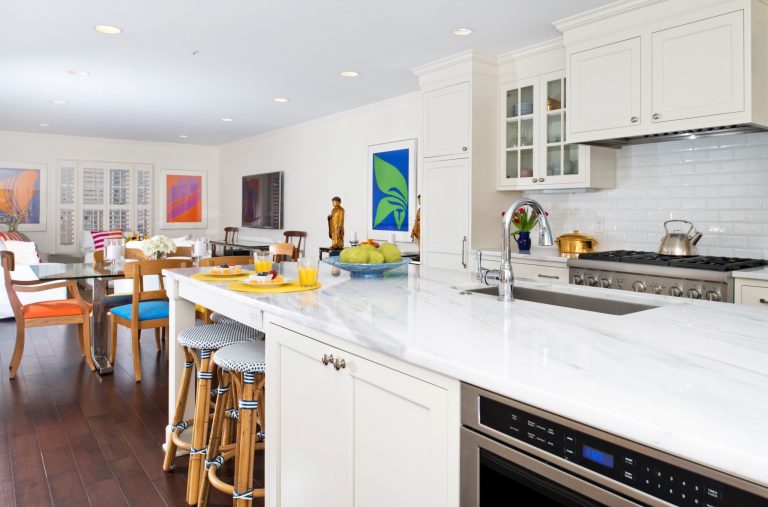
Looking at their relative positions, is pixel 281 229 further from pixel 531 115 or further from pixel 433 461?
pixel 433 461

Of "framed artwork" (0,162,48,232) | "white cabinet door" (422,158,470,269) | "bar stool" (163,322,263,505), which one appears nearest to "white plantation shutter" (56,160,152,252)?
"framed artwork" (0,162,48,232)

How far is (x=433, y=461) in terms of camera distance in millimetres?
1219

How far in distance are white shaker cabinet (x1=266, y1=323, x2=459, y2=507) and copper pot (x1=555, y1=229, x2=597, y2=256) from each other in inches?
119

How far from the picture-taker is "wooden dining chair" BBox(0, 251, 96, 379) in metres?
4.02

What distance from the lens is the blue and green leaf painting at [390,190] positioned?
6.22 meters

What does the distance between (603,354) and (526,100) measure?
3842mm

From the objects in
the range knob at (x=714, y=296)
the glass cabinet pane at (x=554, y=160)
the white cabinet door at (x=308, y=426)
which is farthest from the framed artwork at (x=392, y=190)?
the white cabinet door at (x=308, y=426)

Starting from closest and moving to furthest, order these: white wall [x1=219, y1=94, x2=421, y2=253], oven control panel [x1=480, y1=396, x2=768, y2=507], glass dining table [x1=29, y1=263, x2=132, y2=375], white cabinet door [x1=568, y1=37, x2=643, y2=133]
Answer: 1. oven control panel [x1=480, y1=396, x2=768, y2=507]
2. white cabinet door [x1=568, y1=37, x2=643, y2=133]
3. glass dining table [x1=29, y1=263, x2=132, y2=375]
4. white wall [x1=219, y1=94, x2=421, y2=253]

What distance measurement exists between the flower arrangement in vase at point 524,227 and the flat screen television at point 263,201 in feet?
15.4

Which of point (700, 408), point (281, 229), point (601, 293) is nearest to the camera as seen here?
point (700, 408)

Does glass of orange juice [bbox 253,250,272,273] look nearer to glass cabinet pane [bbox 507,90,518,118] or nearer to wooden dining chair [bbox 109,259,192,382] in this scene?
wooden dining chair [bbox 109,259,192,382]

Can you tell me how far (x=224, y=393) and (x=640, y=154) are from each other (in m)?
3.34

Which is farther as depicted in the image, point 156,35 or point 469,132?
point 469,132

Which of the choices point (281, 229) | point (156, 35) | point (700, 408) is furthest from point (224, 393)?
point (281, 229)
